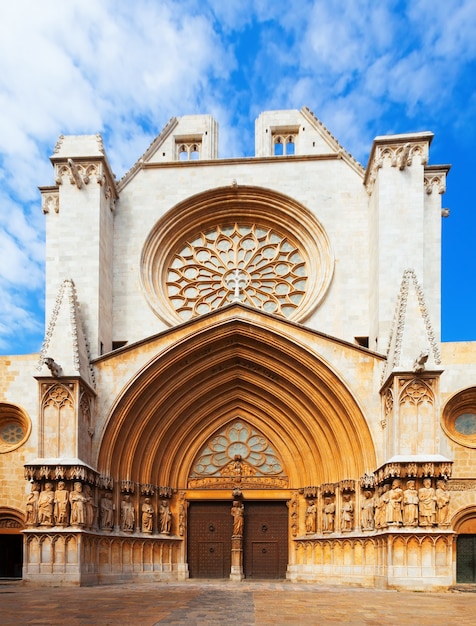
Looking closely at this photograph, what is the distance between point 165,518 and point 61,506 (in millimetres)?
3387

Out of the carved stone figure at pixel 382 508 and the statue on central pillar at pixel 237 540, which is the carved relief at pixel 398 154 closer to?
the carved stone figure at pixel 382 508

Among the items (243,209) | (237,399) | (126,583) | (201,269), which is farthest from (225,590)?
(243,209)

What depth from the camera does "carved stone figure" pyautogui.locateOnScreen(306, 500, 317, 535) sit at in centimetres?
1648

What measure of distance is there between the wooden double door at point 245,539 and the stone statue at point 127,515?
6.64 ft

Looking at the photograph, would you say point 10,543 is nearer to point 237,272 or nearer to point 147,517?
point 147,517

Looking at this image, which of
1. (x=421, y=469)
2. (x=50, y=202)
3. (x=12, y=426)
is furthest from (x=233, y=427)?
(x=50, y=202)

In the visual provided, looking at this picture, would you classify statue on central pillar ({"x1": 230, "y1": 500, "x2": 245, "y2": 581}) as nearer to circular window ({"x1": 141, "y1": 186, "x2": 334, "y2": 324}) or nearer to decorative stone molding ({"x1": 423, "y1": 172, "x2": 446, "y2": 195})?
circular window ({"x1": 141, "y1": 186, "x2": 334, "y2": 324})

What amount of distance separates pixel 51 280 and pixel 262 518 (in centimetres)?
822

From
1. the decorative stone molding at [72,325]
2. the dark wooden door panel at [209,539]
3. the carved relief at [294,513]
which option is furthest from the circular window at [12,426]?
the carved relief at [294,513]

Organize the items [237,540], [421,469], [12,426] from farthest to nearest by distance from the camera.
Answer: [12,426] < [237,540] < [421,469]

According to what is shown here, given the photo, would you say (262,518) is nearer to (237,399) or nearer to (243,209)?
(237,399)

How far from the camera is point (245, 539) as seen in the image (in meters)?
17.4

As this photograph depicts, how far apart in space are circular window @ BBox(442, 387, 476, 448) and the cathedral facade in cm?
5

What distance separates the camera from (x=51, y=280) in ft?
59.9
